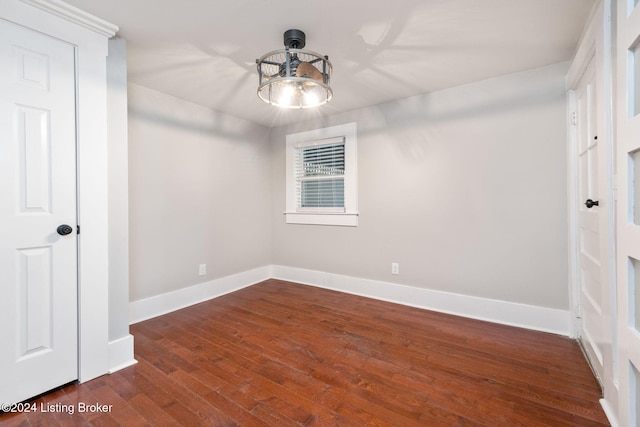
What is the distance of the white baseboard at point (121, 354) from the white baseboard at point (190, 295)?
775 millimetres

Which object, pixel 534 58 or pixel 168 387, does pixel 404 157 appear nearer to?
pixel 534 58

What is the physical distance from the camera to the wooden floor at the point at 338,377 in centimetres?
148

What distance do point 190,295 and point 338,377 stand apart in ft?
6.68

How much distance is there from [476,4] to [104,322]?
303 cm

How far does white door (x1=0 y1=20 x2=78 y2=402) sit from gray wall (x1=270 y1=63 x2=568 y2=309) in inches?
103

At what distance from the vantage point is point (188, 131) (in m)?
3.14

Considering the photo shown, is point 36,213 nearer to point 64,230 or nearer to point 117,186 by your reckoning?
point 64,230

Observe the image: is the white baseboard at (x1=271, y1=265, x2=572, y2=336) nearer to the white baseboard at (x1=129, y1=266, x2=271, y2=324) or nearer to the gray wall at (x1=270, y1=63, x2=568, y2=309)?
the gray wall at (x1=270, y1=63, x2=568, y2=309)

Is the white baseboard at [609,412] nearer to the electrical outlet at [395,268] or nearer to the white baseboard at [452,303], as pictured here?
the white baseboard at [452,303]

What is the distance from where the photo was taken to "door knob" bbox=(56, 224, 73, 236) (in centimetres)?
168

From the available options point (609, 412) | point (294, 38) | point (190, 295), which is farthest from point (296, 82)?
point (190, 295)

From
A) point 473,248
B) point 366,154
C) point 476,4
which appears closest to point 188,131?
point 366,154

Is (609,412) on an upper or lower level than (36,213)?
lower

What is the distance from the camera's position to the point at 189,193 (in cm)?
315
